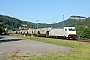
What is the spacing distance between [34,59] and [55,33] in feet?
155

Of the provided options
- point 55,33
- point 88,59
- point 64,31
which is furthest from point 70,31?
point 88,59

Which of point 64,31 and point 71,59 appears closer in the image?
point 71,59

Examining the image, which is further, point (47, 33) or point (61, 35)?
point (47, 33)

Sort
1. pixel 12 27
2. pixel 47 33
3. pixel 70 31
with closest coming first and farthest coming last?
pixel 70 31 → pixel 47 33 → pixel 12 27

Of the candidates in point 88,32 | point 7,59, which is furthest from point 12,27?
point 7,59

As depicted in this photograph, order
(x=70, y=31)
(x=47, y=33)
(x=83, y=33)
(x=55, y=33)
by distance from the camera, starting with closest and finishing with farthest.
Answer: (x=70, y=31), (x=55, y=33), (x=83, y=33), (x=47, y=33)

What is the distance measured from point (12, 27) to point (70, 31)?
15105 centimetres

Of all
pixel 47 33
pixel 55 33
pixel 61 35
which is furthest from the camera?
pixel 47 33

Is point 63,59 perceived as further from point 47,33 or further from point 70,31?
point 47,33

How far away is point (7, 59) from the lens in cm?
1276

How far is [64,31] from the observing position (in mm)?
51094

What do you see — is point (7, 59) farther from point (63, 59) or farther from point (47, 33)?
point (47, 33)

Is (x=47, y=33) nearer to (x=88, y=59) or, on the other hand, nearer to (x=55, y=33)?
(x=55, y=33)

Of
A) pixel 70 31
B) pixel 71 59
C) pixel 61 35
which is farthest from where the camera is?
pixel 61 35
